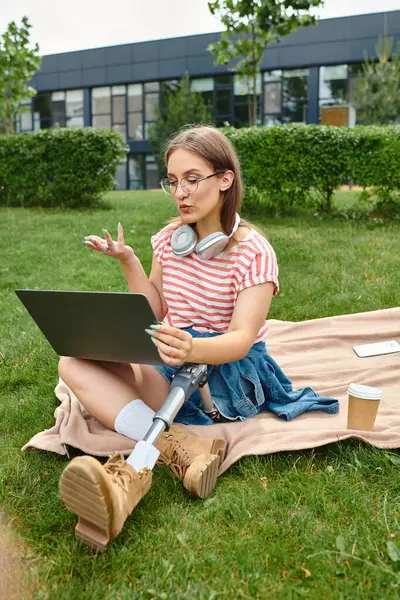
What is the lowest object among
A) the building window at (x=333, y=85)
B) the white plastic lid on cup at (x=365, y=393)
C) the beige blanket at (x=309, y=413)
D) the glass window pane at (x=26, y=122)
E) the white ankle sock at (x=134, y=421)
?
the beige blanket at (x=309, y=413)

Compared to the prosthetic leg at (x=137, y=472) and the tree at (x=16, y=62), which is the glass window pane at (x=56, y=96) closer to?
the tree at (x=16, y=62)

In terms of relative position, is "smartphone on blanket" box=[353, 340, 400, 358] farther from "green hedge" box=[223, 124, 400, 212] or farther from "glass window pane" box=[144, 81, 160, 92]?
"glass window pane" box=[144, 81, 160, 92]

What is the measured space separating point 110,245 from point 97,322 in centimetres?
50

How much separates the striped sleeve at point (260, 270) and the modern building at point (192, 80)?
79.6 feet

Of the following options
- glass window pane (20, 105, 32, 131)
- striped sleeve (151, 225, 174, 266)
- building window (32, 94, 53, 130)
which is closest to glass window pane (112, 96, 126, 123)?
building window (32, 94, 53, 130)

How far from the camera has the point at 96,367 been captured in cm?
274

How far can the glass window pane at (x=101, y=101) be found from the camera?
A: 1188 inches

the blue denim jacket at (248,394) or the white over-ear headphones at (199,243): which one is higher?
the white over-ear headphones at (199,243)

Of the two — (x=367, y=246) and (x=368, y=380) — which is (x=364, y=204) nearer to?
(x=367, y=246)

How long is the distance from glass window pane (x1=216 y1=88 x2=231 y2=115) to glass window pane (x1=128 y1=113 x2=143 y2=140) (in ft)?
12.7

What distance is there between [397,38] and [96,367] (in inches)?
1008

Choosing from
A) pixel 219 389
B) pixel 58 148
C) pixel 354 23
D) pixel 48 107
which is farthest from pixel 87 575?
pixel 48 107

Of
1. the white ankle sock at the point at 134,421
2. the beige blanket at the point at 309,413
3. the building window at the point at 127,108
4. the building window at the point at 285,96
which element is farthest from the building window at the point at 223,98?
the white ankle sock at the point at 134,421

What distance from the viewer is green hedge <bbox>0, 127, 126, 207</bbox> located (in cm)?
1116
